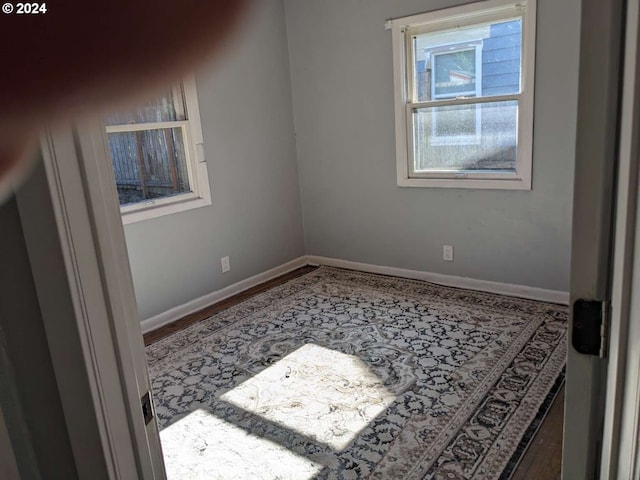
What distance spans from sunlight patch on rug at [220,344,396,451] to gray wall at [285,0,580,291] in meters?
1.47

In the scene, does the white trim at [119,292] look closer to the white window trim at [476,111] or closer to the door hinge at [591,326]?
the door hinge at [591,326]

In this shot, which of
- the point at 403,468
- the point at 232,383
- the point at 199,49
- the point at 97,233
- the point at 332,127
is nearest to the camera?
the point at 199,49

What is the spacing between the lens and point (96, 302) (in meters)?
0.64

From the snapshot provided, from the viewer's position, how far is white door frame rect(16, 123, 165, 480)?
581 millimetres

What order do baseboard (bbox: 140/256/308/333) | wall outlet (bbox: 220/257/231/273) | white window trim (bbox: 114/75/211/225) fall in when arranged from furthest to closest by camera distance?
1. wall outlet (bbox: 220/257/231/273)
2. baseboard (bbox: 140/256/308/333)
3. white window trim (bbox: 114/75/211/225)

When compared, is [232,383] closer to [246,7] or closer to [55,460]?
[55,460]

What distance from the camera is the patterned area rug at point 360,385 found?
1.98m

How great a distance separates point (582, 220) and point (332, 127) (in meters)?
3.63

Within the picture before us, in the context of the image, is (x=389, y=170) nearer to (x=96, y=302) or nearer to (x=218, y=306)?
(x=218, y=306)

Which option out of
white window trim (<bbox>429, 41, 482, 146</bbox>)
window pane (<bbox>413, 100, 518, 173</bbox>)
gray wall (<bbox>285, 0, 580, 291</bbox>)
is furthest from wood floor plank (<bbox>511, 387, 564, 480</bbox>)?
white window trim (<bbox>429, 41, 482, 146</bbox>)

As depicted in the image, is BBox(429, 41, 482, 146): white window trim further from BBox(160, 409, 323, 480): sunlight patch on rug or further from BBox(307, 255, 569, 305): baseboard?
BBox(160, 409, 323, 480): sunlight patch on rug

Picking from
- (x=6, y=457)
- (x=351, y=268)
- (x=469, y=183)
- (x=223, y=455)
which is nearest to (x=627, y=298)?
(x=6, y=457)

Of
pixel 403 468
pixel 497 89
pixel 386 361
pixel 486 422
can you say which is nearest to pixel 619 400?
pixel 403 468

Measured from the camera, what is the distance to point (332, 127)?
4172 millimetres
